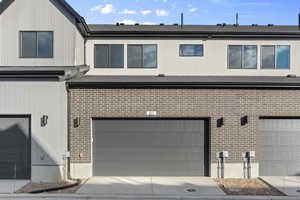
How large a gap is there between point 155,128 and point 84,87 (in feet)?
11.9

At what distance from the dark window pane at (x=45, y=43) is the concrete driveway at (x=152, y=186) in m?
6.51

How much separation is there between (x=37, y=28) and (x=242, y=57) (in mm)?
10643

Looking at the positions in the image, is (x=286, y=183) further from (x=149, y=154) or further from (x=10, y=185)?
(x=10, y=185)

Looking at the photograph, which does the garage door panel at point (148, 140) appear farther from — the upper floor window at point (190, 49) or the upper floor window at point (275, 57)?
the upper floor window at point (275, 57)

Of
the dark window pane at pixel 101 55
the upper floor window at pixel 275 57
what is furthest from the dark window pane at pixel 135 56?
the upper floor window at pixel 275 57

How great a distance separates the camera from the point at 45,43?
15.4 m

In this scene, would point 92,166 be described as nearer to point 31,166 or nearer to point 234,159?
point 31,166

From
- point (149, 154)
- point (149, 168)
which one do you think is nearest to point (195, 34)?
point (149, 154)

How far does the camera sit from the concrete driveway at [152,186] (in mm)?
11133

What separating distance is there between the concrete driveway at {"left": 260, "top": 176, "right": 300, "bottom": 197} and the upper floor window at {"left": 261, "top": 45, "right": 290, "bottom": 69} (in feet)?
19.8

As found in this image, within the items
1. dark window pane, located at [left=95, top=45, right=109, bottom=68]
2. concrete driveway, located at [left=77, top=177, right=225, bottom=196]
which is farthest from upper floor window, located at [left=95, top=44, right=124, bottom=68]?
concrete driveway, located at [left=77, top=177, right=225, bottom=196]

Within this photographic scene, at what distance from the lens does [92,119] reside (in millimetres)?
13922

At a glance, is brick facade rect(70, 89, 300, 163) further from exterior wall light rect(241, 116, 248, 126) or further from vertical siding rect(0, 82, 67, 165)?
vertical siding rect(0, 82, 67, 165)

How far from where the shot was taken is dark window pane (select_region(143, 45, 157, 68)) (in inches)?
660
